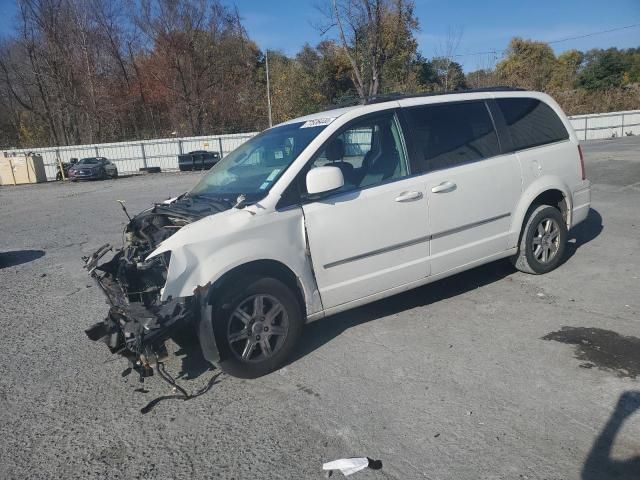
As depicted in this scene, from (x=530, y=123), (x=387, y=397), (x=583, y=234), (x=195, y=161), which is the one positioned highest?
(x=195, y=161)

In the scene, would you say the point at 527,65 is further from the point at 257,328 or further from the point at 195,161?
the point at 257,328

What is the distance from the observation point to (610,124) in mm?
34719

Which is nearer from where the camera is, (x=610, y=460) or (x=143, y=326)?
(x=610, y=460)

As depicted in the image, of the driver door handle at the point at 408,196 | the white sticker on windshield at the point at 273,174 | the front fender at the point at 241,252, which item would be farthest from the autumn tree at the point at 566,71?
the front fender at the point at 241,252

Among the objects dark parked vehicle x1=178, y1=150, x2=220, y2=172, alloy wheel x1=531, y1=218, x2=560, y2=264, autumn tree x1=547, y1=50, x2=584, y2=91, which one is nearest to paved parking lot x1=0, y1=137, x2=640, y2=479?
alloy wheel x1=531, y1=218, x2=560, y2=264

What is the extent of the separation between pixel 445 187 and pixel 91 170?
88.3 ft

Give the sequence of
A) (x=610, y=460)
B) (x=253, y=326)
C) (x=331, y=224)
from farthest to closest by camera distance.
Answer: (x=331, y=224) → (x=253, y=326) → (x=610, y=460)

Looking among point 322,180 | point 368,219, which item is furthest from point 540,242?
point 322,180

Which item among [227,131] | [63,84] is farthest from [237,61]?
[63,84]

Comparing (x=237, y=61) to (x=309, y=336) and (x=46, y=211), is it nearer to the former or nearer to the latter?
(x=46, y=211)

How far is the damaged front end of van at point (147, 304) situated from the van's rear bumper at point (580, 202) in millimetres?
4016

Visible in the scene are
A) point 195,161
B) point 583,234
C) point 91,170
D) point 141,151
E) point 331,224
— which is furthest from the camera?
point 141,151

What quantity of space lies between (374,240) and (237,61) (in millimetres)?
44179

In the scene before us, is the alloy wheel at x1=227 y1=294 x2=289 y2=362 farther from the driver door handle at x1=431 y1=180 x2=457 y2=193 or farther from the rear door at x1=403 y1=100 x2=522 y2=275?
the driver door handle at x1=431 y1=180 x2=457 y2=193
